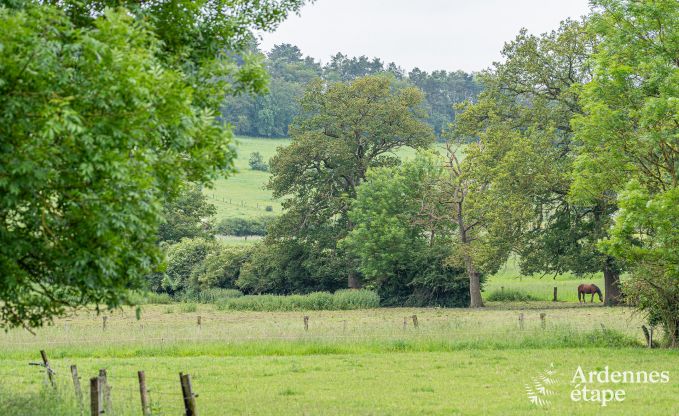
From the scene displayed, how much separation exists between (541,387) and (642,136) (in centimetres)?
1151

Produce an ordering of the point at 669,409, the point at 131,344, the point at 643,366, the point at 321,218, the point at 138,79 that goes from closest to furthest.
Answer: the point at 138,79
the point at 669,409
the point at 643,366
the point at 131,344
the point at 321,218

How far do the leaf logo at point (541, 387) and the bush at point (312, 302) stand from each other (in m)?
31.1

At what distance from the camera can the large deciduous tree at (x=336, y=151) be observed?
2507 inches

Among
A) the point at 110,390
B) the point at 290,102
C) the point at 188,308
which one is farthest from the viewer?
the point at 290,102

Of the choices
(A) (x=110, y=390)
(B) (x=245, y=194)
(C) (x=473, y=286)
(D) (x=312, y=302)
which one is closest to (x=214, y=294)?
(D) (x=312, y=302)

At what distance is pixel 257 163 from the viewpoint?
134250 millimetres

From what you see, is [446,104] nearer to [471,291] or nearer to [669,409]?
[471,291]

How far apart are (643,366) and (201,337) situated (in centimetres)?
1687

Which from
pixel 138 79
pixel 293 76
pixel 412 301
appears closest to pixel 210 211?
pixel 412 301

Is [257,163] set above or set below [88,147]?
above

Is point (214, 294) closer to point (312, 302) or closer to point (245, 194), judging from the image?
point (312, 302)

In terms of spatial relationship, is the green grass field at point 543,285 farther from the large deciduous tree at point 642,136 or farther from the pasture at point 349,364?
the large deciduous tree at point 642,136

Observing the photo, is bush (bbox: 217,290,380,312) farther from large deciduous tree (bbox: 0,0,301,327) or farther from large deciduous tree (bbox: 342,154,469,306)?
large deciduous tree (bbox: 0,0,301,327)

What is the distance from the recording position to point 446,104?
166000mm
